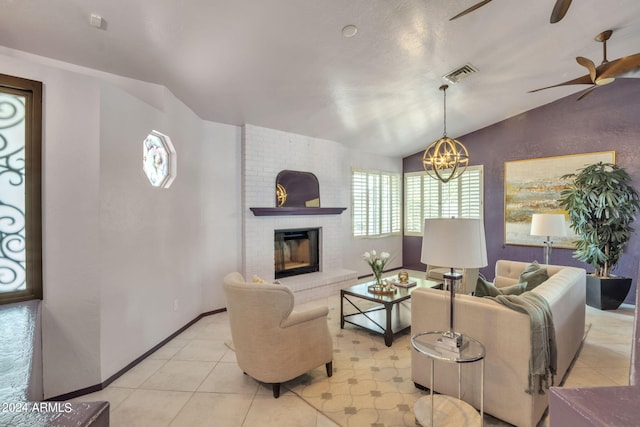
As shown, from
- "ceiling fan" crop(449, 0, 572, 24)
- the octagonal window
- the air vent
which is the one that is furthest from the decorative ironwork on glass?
the air vent

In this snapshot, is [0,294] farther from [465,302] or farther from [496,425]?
[496,425]

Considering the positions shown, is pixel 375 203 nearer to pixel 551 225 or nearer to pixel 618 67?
pixel 551 225

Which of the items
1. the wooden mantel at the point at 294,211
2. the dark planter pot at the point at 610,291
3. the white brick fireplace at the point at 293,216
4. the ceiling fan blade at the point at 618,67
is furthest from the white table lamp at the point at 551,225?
the wooden mantel at the point at 294,211

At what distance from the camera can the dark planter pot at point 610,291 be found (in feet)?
14.9

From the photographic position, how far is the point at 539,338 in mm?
2012

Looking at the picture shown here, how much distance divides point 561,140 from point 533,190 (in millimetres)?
934

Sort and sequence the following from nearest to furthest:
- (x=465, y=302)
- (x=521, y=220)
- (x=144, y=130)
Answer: (x=465, y=302) < (x=144, y=130) < (x=521, y=220)

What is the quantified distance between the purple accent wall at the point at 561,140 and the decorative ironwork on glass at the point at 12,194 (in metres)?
6.81

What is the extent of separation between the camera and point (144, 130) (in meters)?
3.21

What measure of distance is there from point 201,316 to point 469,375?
3.47 m

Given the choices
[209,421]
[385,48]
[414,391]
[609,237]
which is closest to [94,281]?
[209,421]

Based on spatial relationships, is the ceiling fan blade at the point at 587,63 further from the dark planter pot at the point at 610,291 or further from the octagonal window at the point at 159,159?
the octagonal window at the point at 159,159

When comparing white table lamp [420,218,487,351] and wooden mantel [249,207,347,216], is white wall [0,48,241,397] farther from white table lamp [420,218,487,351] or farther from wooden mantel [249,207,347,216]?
white table lamp [420,218,487,351]

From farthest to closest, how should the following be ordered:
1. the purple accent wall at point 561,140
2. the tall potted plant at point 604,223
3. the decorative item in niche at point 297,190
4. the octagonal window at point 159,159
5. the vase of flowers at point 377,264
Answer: the decorative item in niche at point 297,190, the purple accent wall at point 561,140, the tall potted plant at point 604,223, the vase of flowers at point 377,264, the octagonal window at point 159,159
